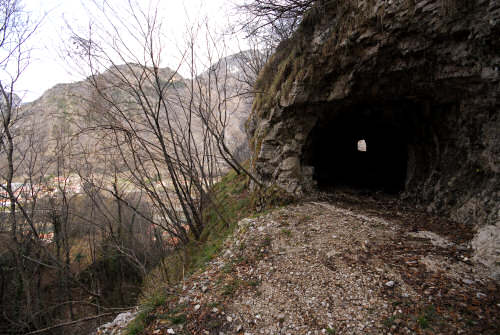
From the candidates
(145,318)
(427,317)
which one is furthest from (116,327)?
(427,317)

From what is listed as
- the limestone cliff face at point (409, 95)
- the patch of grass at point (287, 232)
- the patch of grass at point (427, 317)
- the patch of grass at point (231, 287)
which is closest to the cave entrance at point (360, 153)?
the limestone cliff face at point (409, 95)

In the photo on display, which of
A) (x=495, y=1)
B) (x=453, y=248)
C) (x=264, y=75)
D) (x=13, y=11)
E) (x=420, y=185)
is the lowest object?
(x=453, y=248)

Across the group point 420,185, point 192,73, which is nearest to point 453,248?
point 420,185

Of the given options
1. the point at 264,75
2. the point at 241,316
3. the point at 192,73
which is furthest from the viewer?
the point at 264,75

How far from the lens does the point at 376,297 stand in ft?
6.97

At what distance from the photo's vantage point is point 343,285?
2350 millimetres

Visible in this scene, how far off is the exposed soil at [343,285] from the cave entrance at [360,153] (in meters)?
2.28

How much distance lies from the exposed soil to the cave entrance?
2.28 meters

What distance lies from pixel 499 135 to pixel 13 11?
9464mm

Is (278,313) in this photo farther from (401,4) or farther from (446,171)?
(401,4)

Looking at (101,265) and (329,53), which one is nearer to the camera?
(329,53)

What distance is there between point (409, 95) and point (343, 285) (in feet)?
11.8

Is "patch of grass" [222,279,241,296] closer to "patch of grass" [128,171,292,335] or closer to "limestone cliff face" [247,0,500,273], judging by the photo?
"patch of grass" [128,171,292,335]

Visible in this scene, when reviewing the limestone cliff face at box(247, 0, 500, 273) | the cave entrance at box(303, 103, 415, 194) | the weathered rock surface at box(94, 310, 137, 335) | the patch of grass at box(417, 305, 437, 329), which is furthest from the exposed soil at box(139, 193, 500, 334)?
the cave entrance at box(303, 103, 415, 194)
